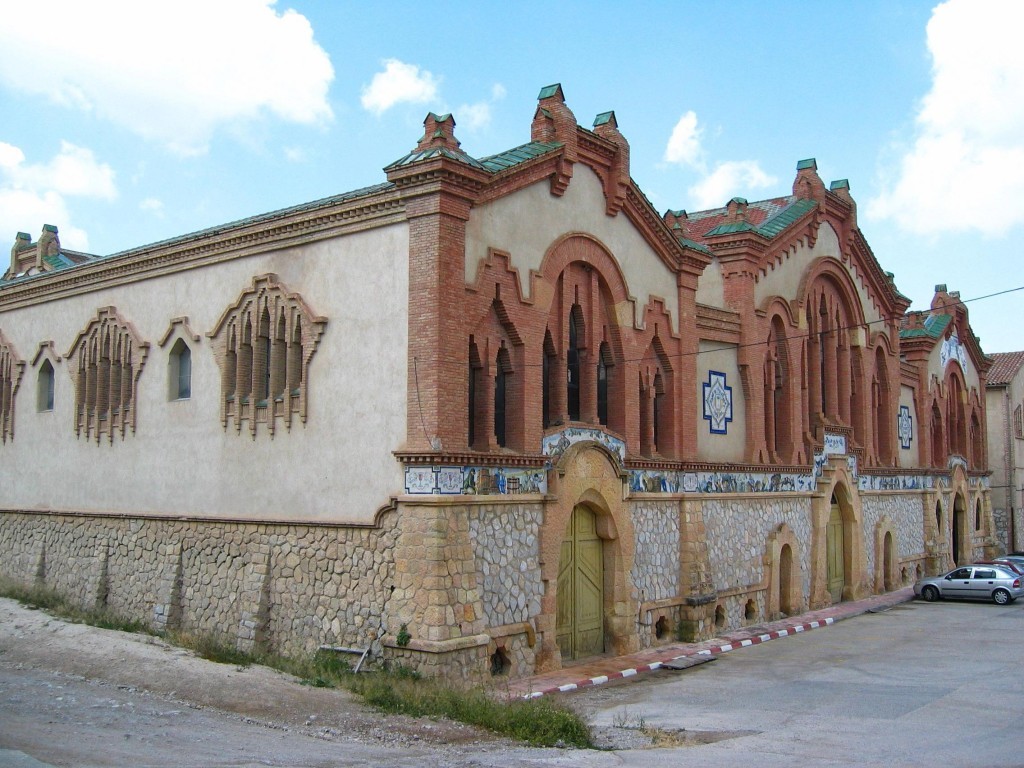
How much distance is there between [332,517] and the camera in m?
16.6

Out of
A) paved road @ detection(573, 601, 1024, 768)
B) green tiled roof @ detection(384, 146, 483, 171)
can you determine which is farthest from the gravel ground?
green tiled roof @ detection(384, 146, 483, 171)

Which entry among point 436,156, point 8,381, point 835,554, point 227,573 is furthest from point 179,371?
point 835,554

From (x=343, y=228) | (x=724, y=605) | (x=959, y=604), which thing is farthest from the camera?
(x=959, y=604)

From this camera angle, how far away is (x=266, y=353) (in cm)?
1853

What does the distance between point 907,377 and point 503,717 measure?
2477 centimetres

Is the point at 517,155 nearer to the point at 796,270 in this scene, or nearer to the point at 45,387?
the point at 796,270

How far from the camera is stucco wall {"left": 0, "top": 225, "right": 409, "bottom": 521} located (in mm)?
16188

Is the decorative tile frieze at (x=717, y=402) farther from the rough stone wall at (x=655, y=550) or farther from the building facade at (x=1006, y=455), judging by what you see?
the building facade at (x=1006, y=455)

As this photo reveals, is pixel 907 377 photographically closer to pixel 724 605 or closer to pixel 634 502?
pixel 724 605

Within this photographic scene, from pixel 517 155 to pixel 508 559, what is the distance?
6.63 meters

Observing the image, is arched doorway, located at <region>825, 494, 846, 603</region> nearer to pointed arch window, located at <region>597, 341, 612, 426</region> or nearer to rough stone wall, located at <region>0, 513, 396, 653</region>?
pointed arch window, located at <region>597, 341, 612, 426</region>

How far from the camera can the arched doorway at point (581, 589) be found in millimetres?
18119

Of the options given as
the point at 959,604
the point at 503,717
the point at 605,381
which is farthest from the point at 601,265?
the point at 959,604

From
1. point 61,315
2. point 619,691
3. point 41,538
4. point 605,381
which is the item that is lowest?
point 619,691
